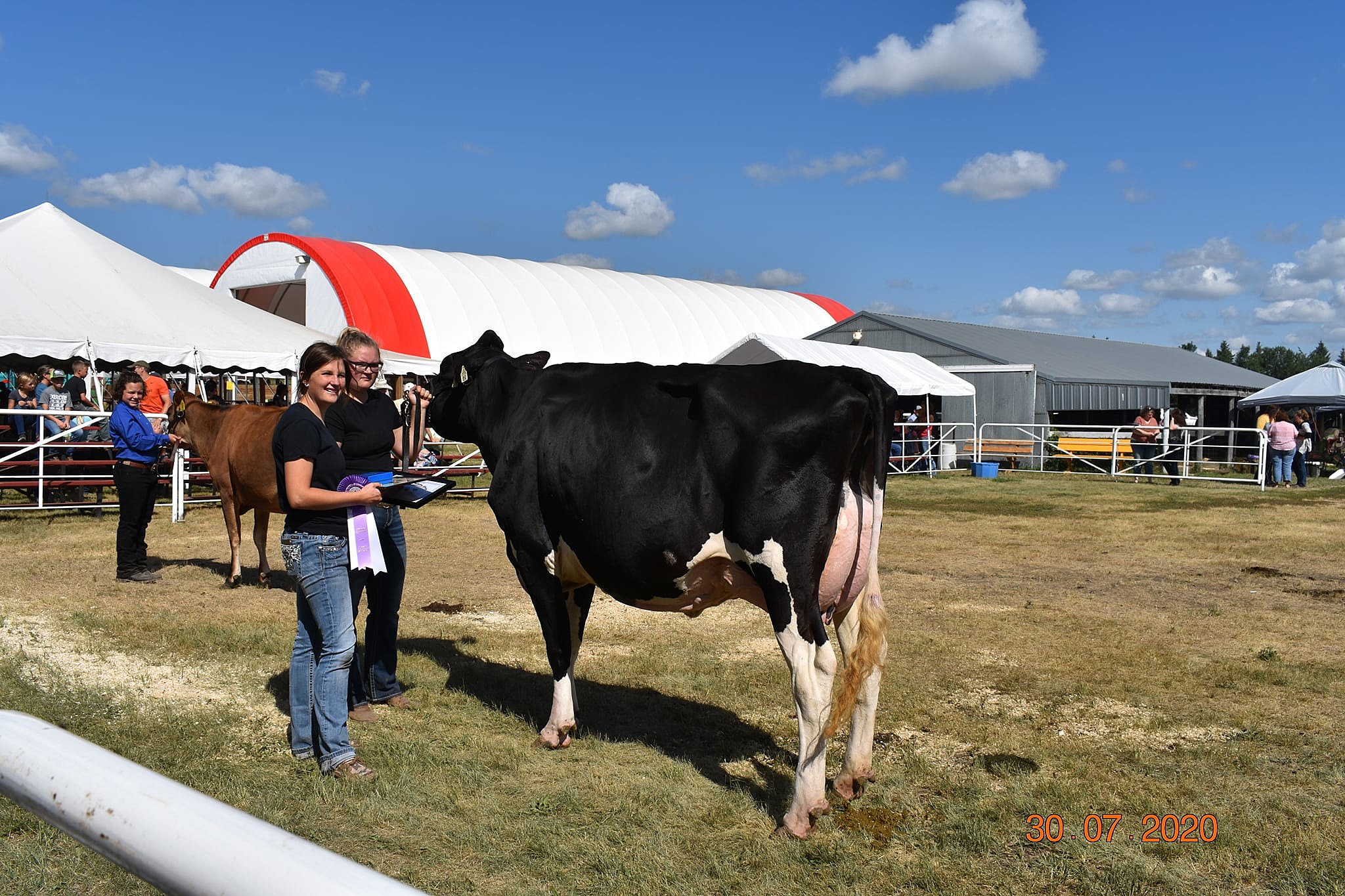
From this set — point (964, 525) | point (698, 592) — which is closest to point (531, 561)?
point (698, 592)

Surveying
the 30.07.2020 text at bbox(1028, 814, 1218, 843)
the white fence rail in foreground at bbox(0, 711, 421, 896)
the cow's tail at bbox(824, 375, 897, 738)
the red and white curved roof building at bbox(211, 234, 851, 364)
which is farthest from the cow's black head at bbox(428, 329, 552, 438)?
the red and white curved roof building at bbox(211, 234, 851, 364)

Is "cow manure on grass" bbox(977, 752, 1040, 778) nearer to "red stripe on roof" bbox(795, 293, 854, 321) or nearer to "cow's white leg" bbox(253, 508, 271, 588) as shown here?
"cow's white leg" bbox(253, 508, 271, 588)

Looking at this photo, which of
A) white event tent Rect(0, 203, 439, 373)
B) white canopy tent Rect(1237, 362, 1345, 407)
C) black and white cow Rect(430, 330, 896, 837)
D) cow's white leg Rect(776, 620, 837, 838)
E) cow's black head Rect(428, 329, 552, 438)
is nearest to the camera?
cow's white leg Rect(776, 620, 837, 838)

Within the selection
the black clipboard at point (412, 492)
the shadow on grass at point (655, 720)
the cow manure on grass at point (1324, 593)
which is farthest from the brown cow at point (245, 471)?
the cow manure on grass at point (1324, 593)

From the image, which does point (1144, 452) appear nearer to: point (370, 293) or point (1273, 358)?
point (370, 293)

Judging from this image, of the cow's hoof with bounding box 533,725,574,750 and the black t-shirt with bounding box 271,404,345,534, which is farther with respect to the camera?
the cow's hoof with bounding box 533,725,574,750

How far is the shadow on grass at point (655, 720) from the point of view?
182 inches

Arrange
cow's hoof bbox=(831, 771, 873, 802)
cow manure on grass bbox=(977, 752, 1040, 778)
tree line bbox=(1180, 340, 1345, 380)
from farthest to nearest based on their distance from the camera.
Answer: tree line bbox=(1180, 340, 1345, 380)
cow manure on grass bbox=(977, 752, 1040, 778)
cow's hoof bbox=(831, 771, 873, 802)

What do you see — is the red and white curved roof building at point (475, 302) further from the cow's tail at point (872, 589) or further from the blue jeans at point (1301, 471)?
the cow's tail at point (872, 589)

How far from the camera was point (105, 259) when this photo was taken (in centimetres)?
1769

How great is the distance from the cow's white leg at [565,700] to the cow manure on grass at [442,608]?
10.5 ft

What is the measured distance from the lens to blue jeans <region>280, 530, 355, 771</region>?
4.50 m

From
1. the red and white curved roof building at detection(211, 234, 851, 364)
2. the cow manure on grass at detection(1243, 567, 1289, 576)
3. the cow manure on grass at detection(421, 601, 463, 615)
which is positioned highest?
the red and white curved roof building at detection(211, 234, 851, 364)

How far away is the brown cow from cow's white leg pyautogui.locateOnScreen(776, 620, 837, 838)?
5.93 meters
